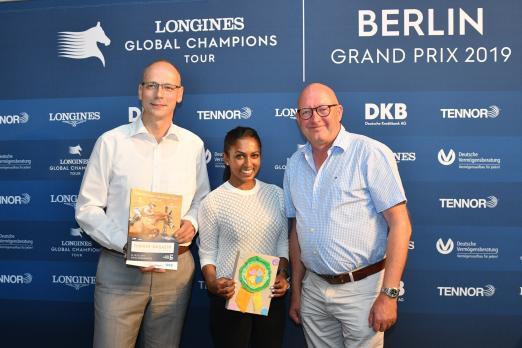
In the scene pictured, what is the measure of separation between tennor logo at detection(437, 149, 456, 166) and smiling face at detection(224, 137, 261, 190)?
4.76ft

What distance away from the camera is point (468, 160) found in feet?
10.4

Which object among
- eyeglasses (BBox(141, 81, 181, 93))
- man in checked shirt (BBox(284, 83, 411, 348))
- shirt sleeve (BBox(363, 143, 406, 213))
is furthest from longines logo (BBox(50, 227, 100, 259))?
shirt sleeve (BBox(363, 143, 406, 213))

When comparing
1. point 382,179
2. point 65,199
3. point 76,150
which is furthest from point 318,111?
point 65,199

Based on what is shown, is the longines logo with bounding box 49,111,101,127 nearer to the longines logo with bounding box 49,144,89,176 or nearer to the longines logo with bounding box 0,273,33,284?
the longines logo with bounding box 49,144,89,176

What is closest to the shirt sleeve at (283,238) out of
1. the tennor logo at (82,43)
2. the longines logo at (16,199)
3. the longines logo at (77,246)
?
the longines logo at (77,246)

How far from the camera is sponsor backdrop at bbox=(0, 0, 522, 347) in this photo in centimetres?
317

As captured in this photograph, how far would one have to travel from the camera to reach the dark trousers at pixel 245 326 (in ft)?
8.02

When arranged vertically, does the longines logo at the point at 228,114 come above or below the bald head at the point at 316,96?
above

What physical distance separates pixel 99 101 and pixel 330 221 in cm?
215

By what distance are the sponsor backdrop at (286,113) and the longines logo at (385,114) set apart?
10mm

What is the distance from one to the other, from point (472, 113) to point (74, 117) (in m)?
3.00

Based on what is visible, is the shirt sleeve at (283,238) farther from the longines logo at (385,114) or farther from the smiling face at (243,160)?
the longines logo at (385,114)

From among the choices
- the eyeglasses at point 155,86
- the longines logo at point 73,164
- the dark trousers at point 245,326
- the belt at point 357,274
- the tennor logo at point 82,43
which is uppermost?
the tennor logo at point 82,43

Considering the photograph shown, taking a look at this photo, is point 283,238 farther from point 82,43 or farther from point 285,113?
point 82,43
